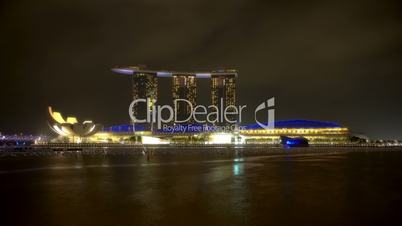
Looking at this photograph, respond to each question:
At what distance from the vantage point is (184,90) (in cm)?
19400

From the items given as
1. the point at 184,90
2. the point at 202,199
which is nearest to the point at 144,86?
the point at 184,90

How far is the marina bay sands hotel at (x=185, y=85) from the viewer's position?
187m

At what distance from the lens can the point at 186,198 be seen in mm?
15859

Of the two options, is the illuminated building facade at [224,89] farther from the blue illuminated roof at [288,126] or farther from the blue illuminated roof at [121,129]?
the blue illuminated roof at [121,129]

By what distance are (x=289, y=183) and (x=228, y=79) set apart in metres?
174

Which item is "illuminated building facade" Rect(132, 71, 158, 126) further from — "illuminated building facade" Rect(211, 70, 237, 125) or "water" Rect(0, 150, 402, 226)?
"water" Rect(0, 150, 402, 226)

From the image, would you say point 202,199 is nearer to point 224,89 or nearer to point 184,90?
point 224,89

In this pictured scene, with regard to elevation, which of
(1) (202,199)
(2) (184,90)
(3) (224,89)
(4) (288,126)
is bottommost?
(1) (202,199)

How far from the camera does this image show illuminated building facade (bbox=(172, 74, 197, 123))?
628 feet

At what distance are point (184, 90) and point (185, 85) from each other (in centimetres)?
236

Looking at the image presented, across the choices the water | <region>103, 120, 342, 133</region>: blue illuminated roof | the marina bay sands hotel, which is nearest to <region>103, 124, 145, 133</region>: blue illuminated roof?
<region>103, 120, 342, 133</region>: blue illuminated roof

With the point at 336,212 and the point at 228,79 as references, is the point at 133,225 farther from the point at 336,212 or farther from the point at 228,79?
the point at 228,79

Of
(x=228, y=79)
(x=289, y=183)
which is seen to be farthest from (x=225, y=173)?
(x=228, y=79)

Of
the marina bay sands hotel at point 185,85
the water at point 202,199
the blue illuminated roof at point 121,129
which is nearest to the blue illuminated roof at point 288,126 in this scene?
the blue illuminated roof at point 121,129
